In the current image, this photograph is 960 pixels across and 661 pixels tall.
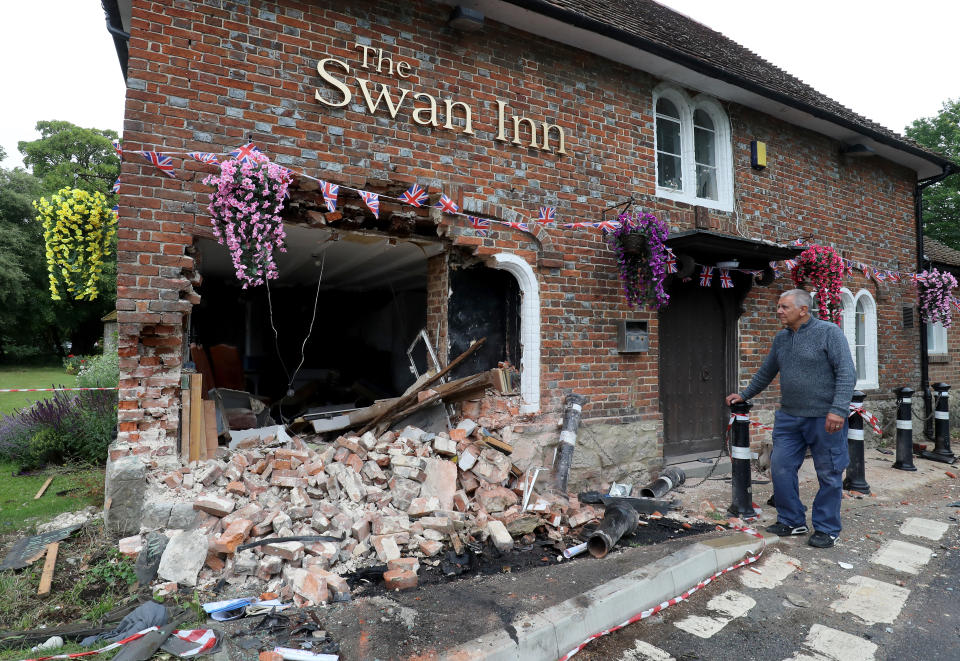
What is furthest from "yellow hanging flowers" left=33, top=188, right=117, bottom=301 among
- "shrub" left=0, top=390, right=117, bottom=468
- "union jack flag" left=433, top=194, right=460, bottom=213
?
"shrub" left=0, top=390, right=117, bottom=468

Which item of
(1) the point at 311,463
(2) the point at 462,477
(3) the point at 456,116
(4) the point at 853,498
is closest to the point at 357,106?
(3) the point at 456,116

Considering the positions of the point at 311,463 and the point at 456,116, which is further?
the point at 456,116

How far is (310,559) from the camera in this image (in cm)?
367

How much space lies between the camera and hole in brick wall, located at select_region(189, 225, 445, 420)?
268 inches

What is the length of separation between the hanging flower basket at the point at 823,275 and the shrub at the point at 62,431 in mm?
9893

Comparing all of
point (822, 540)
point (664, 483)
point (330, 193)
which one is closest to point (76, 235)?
point (330, 193)

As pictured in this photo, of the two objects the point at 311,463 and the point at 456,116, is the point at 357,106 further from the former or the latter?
the point at 311,463

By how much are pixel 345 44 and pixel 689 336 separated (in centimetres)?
565

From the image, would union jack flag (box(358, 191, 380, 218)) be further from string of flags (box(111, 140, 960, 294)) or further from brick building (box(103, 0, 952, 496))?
brick building (box(103, 0, 952, 496))

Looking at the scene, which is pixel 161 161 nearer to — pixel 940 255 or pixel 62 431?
pixel 62 431

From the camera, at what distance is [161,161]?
14.1 ft

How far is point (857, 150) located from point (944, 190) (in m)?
18.6

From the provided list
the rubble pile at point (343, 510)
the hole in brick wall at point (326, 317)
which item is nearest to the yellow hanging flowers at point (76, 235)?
the hole in brick wall at point (326, 317)

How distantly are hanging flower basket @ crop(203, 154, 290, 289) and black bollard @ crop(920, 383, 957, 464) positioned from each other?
9.62 meters
